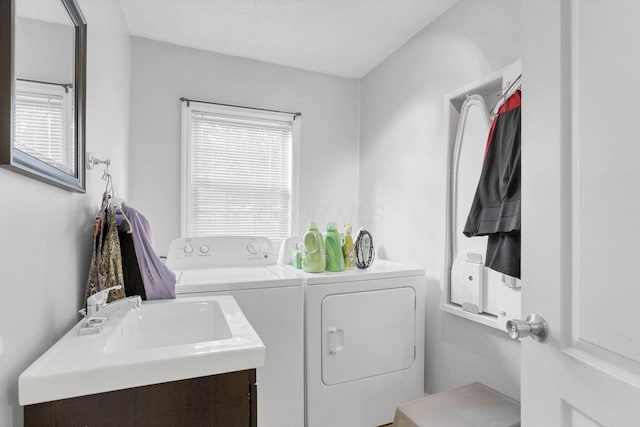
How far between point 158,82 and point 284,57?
0.96 m

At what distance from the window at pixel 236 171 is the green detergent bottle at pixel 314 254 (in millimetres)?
709

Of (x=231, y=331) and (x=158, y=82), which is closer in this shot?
(x=231, y=331)

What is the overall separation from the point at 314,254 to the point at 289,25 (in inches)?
60.4

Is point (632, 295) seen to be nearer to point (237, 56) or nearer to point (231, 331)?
point (231, 331)

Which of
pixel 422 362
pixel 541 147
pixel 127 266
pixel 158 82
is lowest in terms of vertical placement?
pixel 422 362

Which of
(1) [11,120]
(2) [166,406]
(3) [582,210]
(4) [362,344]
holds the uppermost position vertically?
(1) [11,120]

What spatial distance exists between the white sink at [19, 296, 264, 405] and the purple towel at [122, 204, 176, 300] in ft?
0.59

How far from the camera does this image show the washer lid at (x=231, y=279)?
1.64 metres

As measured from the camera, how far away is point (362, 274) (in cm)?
195

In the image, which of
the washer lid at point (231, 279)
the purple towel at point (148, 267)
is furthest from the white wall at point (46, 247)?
the washer lid at point (231, 279)

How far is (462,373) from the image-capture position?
6.28ft

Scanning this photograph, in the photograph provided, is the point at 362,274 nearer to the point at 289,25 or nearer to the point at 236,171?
the point at 236,171

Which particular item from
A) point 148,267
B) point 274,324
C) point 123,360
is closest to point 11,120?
point 123,360

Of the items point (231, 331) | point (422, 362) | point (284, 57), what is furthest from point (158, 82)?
point (422, 362)
